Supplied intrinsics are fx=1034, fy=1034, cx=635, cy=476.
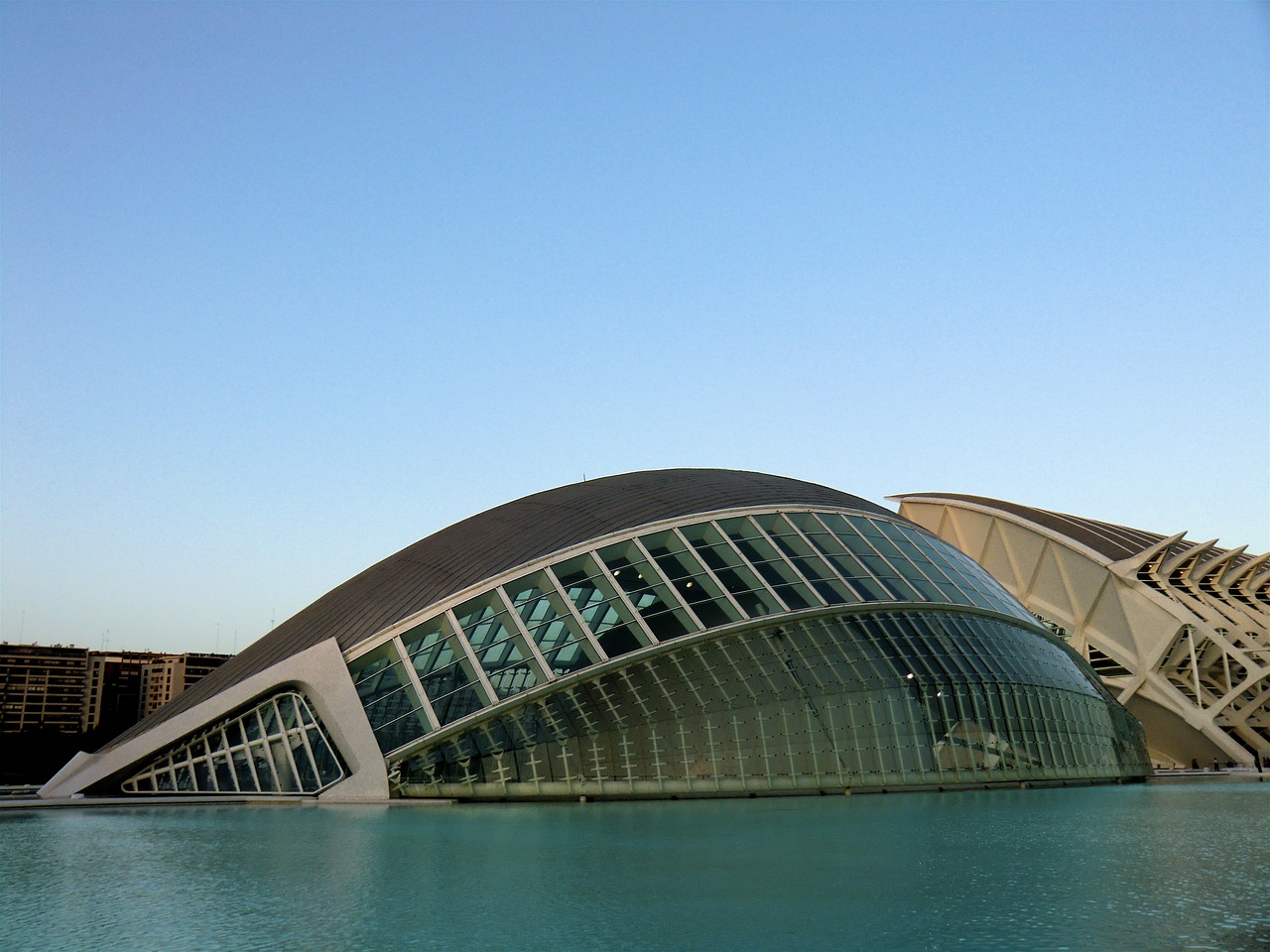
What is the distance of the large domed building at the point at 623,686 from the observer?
25.8 meters

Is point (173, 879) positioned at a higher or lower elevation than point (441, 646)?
lower

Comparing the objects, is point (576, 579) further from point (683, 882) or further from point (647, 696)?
point (683, 882)

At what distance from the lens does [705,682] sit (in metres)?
26.8

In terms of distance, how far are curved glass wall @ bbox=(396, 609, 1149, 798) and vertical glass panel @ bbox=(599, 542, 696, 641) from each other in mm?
764

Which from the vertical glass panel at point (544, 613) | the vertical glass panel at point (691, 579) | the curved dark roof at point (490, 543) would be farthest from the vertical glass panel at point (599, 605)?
the vertical glass panel at point (691, 579)

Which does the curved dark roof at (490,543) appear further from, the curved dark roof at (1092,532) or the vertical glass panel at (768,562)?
the curved dark roof at (1092,532)

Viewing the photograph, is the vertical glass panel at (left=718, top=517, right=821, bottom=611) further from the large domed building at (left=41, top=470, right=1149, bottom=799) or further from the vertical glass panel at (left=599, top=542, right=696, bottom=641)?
the vertical glass panel at (left=599, top=542, right=696, bottom=641)

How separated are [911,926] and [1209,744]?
5993cm

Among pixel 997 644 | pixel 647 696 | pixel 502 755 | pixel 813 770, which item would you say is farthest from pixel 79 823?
pixel 997 644

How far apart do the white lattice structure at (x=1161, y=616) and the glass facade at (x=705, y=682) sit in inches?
1247

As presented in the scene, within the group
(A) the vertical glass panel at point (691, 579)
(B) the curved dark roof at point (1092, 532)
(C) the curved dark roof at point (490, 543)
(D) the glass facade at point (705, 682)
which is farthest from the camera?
(B) the curved dark roof at point (1092, 532)

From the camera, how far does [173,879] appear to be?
36.8 feet

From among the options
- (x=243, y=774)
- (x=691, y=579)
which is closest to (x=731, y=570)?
(x=691, y=579)

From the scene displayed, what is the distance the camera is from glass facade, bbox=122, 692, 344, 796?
26.3 metres
